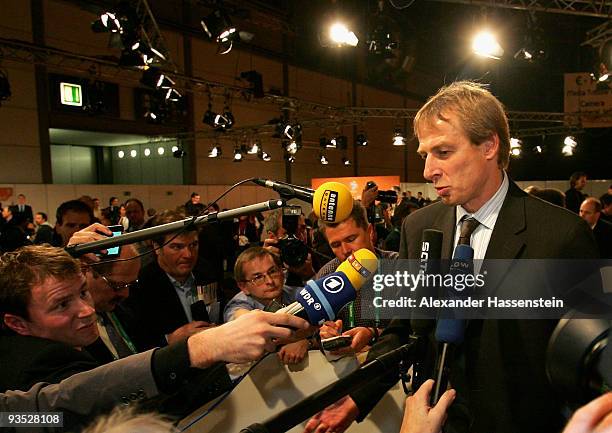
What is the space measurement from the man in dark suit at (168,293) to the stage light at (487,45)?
16.4 feet

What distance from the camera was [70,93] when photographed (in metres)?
10.5

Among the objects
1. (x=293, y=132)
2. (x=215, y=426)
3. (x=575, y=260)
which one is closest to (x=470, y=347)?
(x=575, y=260)

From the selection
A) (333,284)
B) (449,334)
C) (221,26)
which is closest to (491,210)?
(449,334)

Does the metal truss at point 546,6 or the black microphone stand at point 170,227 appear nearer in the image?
the black microphone stand at point 170,227

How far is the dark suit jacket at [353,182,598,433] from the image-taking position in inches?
47.9

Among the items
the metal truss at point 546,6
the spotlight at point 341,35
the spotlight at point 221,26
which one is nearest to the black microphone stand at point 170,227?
the spotlight at point 221,26

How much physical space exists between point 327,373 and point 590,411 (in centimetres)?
95

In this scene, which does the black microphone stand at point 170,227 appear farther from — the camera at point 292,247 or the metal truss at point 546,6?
the metal truss at point 546,6

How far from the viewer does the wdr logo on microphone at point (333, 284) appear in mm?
969

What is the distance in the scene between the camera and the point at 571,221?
125 cm

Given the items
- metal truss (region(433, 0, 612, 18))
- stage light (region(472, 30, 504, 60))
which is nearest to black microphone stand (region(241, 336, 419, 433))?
metal truss (region(433, 0, 612, 18))

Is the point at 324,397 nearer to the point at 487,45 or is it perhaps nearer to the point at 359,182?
the point at 487,45

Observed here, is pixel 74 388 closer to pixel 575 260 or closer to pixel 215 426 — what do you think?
pixel 215 426

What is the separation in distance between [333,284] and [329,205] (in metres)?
0.31
